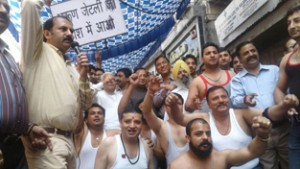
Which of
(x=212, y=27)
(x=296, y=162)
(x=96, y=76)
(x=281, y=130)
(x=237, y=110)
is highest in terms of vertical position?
(x=212, y=27)

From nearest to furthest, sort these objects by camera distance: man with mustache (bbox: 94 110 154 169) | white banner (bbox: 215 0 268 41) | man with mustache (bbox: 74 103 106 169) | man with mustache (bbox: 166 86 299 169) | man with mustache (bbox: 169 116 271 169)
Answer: man with mustache (bbox: 169 116 271 169) < man with mustache (bbox: 166 86 299 169) < man with mustache (bbox: 94 110 154 169) < man with mustache (bbox: 74 103 106 169) < white banner (bbox: 215 0 268 41)

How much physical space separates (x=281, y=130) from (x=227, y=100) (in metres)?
0.64

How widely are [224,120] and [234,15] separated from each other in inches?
210

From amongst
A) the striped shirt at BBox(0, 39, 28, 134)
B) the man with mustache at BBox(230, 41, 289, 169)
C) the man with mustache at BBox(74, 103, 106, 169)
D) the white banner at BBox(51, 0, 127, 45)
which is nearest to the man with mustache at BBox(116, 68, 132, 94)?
the white banner at BBox(51, 0, 127, 45)

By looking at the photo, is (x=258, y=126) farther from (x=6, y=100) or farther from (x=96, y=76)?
(x=96, y=76)

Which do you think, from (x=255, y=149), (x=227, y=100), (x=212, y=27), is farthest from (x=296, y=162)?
(x=212, y=27)

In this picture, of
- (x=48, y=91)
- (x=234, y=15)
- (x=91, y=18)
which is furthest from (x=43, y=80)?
(x=234, y=15)

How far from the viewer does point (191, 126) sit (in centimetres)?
380

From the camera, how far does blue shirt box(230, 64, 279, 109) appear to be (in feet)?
13.2

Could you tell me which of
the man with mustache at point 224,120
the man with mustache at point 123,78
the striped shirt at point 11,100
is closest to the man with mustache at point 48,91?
the striped shirt at point 11,100

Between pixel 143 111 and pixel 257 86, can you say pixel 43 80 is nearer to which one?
pixel 143 111

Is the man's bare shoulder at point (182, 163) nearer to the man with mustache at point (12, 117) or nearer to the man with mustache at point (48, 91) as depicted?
the man with mustache at point (48, 91)

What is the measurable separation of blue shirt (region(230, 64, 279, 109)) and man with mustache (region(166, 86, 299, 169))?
122 millimetres

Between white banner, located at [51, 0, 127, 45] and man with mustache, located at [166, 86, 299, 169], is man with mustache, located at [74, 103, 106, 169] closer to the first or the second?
man with mustache, located at [166, 86, 299, 169]
